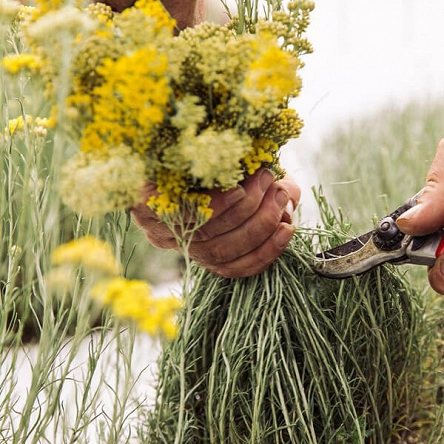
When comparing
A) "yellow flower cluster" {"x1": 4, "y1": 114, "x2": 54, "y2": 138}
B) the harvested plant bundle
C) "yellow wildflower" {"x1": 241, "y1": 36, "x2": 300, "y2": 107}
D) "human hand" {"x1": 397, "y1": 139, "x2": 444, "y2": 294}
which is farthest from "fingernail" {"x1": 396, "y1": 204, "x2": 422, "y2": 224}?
"yellow flower cluster" {"x1": 4, "y1": 114, "x2": 54, "y2": 138}

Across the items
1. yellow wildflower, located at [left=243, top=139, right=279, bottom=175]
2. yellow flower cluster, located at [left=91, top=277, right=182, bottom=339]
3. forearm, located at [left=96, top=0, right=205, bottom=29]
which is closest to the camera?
yellow flower cluster, located at [left=91, top=277, right=182, bottom=339]

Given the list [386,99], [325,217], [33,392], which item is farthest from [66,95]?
[386,99]

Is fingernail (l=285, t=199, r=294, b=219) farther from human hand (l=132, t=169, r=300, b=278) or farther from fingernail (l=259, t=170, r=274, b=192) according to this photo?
fingernail (l=259, t=170, r=274, b=192)

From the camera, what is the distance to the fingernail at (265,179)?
920 mm

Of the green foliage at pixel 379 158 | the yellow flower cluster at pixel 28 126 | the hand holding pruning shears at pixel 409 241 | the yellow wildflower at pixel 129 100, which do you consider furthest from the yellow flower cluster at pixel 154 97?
the green foliage at pixel 379 158

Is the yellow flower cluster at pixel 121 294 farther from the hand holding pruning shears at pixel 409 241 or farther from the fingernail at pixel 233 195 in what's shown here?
the hand holding pruning shears at pixel 409 241

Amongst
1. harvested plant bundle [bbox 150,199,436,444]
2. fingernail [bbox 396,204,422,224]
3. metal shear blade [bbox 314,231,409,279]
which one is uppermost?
fingernail [bbox 396,204,422,224]

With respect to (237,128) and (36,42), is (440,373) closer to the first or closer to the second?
(237,128)

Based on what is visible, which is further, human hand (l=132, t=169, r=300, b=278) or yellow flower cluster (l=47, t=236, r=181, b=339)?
human hand (l=132, t=169, r=300, b=278)

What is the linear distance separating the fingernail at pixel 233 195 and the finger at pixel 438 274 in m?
0.30

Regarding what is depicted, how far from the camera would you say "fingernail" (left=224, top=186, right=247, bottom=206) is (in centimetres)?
88

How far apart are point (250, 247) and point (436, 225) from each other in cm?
25

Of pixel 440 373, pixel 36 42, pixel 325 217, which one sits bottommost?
pixel 440 373

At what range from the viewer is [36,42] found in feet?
2.17
